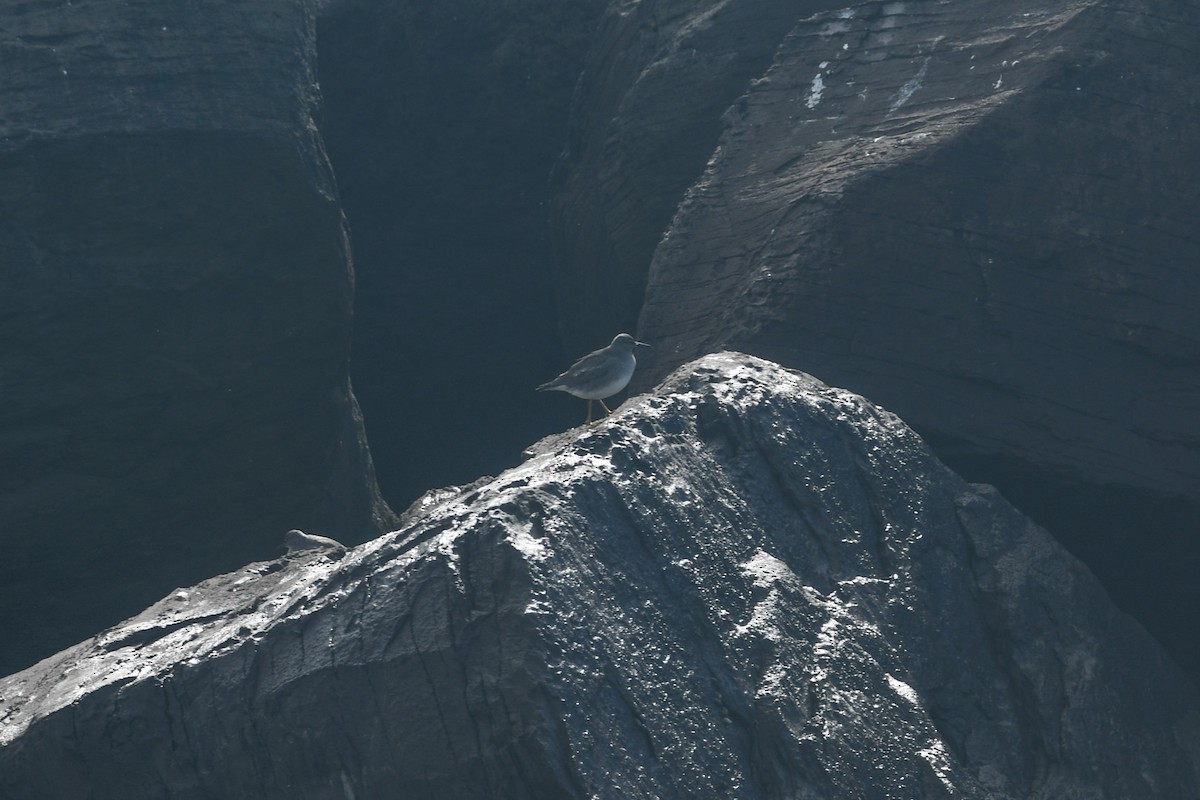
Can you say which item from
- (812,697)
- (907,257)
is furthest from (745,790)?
(907,257)

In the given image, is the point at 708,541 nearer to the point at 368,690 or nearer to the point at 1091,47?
the point at 368,690

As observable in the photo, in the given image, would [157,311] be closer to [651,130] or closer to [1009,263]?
[651,130]

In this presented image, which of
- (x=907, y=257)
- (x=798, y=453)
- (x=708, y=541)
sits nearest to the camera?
(x=708, y=541)

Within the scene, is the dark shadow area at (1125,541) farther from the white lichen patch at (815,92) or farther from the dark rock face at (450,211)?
the dark rock face at (450,211)

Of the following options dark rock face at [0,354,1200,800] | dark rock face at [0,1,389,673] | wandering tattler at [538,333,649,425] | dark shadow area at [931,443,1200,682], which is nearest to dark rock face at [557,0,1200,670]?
dark shadow area at [931,443,1200,682]

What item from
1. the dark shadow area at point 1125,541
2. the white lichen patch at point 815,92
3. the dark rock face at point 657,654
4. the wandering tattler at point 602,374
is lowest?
the dark shadow area at point 1125,541

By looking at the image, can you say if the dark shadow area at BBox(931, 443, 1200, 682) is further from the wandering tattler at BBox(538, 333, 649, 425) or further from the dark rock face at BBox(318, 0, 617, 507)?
the dark rock face at BBox(318, 0, 617, 507)

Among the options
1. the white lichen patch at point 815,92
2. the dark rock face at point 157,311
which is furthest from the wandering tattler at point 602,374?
the white lichen patch at point 815,92
